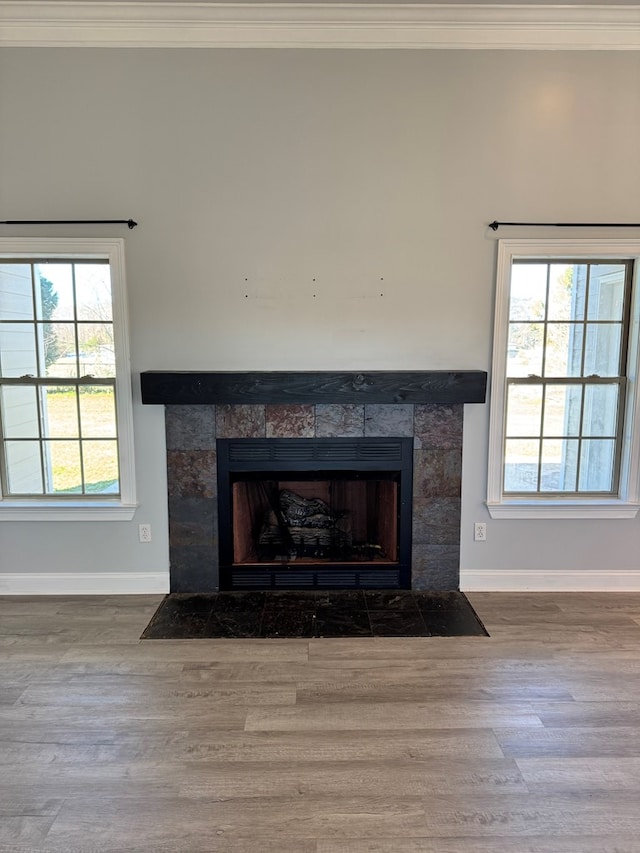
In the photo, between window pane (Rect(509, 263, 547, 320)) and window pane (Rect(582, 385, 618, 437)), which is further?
window pane (Rect(582, 385, 618, 437))

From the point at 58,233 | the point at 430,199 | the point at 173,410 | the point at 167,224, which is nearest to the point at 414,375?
the point at 430,199

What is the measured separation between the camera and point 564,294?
10.3ft

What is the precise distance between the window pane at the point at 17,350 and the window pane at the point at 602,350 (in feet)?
10.8

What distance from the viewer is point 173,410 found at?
3.11 m

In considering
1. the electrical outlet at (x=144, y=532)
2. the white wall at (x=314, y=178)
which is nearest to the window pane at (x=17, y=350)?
the white wall at (x=314, y=178)

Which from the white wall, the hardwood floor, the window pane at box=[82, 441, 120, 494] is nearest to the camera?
the hardwood floor

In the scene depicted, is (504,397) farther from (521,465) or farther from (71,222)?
(71,222)

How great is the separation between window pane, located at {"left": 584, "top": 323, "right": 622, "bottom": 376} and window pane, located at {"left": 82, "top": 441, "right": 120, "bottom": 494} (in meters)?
2.89

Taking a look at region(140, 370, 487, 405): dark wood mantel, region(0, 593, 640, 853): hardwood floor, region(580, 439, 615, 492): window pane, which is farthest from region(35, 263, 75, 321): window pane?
region(580, 439, 615, 492): window pane

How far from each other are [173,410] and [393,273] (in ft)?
4.88

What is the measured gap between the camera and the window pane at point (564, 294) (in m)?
3.11

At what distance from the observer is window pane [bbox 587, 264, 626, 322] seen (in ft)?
10.2

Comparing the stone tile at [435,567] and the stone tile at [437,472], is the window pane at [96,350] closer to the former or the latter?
the stone tile at [437,472]

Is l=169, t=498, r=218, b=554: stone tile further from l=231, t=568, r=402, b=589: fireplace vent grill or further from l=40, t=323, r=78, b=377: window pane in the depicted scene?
l=40, t=323, r=78, b=377: window pane
